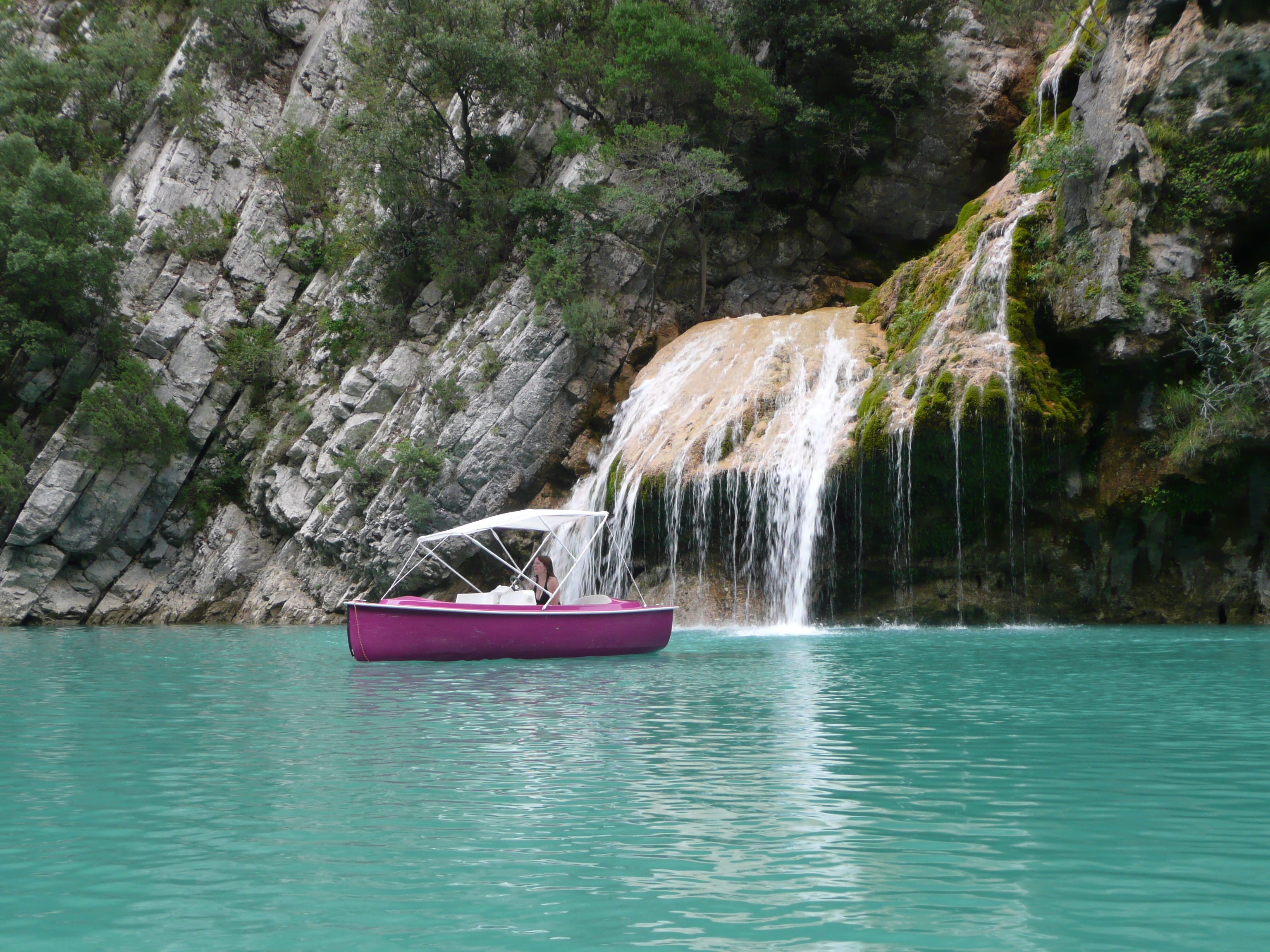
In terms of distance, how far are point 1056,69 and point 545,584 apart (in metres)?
18.9

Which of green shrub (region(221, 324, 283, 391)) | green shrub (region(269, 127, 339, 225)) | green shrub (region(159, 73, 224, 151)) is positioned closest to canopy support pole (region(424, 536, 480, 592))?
green shrub (region(221, 324, 283, 391))

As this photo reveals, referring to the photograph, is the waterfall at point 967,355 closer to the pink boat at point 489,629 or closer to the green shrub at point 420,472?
the pink boat at point 489,629

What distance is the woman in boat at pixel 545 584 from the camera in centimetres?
1606

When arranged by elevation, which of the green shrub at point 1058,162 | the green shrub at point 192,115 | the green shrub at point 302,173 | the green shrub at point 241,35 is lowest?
the green shrub at point 1058,162

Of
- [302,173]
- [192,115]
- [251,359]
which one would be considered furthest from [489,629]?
[192,115]

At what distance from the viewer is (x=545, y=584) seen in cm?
1667

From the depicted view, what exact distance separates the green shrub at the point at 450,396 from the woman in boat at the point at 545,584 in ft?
41.3

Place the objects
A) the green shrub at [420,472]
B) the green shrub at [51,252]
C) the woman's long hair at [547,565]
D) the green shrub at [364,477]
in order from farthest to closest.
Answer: the green shrub at [51,252], the green shrub at [364,477], the green shrub at [420,472], the woman's long hair at [547,565]

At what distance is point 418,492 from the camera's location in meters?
28.2

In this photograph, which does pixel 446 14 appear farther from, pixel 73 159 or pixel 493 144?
pixel 73 159

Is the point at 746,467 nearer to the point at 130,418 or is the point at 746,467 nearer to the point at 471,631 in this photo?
the point at 471,631

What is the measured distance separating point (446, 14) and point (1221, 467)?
25939mm

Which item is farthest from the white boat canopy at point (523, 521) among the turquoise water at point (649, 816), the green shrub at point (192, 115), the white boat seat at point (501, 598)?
the green shrub at point (192, 115)

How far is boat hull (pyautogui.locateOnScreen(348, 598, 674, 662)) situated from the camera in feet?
49.7
